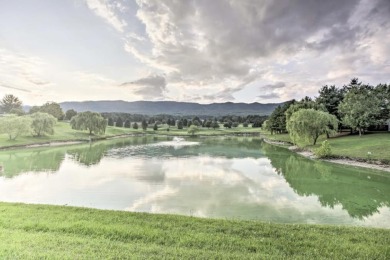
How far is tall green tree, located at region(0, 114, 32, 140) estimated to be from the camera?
172 ft

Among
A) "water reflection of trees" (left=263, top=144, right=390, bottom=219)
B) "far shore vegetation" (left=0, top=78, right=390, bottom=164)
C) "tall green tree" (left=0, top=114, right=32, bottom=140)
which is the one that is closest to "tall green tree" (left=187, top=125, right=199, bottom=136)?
"far shore vegetation" (left=0, top=78, right=390, bottom=164)

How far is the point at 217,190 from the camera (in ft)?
66.8

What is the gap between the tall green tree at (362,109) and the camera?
4703 cm

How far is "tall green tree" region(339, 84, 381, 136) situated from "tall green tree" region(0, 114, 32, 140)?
190 ft

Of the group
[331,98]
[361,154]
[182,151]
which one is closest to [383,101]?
[331,98]

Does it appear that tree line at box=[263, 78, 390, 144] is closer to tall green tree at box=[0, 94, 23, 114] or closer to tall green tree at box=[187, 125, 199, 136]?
tall green tree at box=[187, 125, 199, 136]

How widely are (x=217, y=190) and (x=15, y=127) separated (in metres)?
47.9

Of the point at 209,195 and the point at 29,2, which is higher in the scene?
the point at 29,2

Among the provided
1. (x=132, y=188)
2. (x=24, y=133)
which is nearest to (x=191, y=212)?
(x=132, y=188)

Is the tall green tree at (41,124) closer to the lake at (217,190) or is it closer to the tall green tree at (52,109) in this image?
the lake at (217,190)

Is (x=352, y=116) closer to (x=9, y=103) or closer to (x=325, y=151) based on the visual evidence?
(x=325, y=151)

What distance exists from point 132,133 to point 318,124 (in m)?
72.0

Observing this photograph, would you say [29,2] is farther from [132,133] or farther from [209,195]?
[132,133]

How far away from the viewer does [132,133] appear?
104 meters
